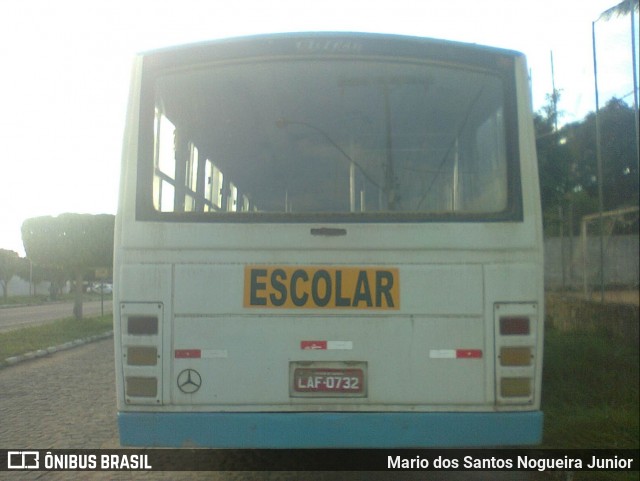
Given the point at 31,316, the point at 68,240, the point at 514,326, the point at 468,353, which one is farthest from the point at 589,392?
the point at 31,316

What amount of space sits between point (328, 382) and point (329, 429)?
27 cm

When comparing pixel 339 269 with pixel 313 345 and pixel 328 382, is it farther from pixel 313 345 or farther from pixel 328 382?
pixel 328 382

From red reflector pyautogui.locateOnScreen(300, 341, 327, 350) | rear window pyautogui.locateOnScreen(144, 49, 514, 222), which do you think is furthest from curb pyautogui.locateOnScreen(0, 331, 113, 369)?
red reflector pyautogui.locateOnScreen(300, 341, 327, 350)

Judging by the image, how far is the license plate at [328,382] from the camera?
14.4 feet

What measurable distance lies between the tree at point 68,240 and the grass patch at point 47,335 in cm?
157

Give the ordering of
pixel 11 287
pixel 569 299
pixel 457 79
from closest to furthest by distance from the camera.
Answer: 1. pixel 457 79
2. pixel 569 299
3. pixel 11 287

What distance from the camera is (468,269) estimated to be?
4.44 meters

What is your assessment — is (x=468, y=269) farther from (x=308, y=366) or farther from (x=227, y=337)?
(x=227, y=337)

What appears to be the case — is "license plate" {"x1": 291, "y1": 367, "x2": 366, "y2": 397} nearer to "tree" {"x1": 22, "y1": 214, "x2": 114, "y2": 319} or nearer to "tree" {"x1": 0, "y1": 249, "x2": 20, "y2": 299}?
"tree" {"x1": 22, "y1": 214, "x2": 114, "y2": 319}

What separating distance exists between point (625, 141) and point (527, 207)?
10.1 meters

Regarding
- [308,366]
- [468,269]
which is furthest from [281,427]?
[468,269]

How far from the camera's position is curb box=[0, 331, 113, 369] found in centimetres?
1331

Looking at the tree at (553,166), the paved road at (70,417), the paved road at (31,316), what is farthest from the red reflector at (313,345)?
the paved road at (31,316)

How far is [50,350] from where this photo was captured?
1553cm
